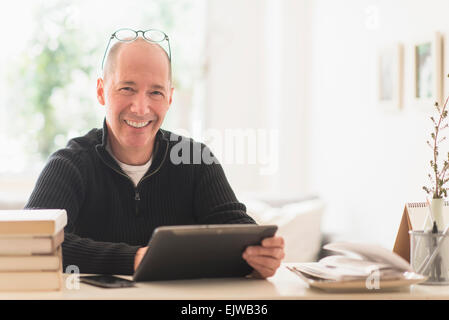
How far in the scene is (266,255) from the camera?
1365mm

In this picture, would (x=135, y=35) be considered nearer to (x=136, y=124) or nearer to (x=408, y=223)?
(x=136, y=124)

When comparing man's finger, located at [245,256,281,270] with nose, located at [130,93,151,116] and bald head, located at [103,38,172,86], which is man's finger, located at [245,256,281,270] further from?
bald head, located at [103,38,172,86]

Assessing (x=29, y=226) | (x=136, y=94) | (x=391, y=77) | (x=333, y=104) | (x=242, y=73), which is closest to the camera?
(x=29, y=226)

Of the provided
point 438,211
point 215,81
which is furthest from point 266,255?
point 215,81

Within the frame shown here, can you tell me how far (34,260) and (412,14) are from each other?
1.82m

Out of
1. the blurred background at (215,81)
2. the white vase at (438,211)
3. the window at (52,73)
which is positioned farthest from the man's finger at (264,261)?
the window at (52,73)

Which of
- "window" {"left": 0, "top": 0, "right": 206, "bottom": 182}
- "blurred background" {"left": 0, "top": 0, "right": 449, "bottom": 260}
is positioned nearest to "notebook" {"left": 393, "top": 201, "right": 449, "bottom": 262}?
"blurred background" {"left": 0, "top": 0, "right": 449, "bottom": 260}

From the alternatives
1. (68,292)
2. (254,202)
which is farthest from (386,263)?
(254,202)

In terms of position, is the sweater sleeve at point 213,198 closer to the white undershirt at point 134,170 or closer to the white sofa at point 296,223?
the white undershirt at point 134,170

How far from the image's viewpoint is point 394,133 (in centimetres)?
263

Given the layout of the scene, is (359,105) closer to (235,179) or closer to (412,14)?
(412,14)

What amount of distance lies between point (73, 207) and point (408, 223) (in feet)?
2.84

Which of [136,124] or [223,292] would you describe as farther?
[136,124]

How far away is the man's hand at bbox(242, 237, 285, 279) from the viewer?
1360 millimetres
